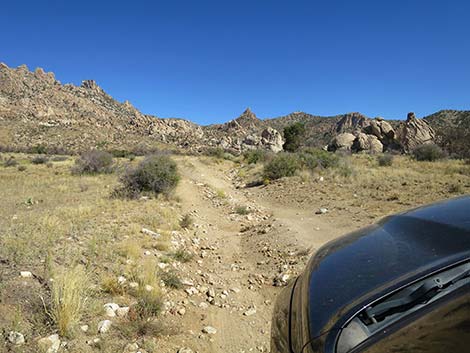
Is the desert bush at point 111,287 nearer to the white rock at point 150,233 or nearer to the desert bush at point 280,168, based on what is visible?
the white rock at point 150,233

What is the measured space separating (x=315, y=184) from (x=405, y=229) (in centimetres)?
1139

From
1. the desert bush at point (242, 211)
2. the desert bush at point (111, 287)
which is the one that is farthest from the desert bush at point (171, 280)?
the desert bush at point (242, 211)

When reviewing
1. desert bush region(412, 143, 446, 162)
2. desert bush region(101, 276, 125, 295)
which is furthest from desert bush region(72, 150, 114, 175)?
desert bush region(412, 143, 446, 162)

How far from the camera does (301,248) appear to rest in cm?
628

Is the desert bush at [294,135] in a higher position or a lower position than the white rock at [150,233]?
higher

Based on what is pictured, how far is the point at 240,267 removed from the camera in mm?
5840

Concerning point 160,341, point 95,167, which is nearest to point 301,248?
point 160,341

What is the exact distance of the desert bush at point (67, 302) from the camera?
3.19 metres

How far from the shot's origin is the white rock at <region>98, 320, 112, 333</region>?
333 cm

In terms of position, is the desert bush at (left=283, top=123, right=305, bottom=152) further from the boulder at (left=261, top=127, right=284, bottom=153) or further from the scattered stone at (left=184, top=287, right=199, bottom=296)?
the scattered stone at (left=184, top=287, right=199, bottom=296)

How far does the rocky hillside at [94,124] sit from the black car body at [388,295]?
4737cm

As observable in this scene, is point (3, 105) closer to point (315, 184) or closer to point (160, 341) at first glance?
point (315, 184)

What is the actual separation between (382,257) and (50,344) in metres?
3.20

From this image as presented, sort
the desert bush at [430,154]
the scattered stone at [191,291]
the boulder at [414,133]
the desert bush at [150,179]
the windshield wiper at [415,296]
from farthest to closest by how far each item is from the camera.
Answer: the boulder at [414,133]
the desert bush at [430,154]
the desert bush at [150,179]
the scattered stone at [191,291]
the windshield wiper at [415,296]
